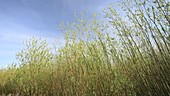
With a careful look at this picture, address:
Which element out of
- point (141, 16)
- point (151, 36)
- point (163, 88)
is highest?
point (141, 16)

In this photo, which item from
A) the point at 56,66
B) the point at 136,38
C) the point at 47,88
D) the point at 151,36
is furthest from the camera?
the point at 47,88

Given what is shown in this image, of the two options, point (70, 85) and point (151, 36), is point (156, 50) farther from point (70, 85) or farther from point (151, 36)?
point (70, 85)

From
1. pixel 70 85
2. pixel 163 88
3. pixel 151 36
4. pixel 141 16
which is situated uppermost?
pixel 141 16

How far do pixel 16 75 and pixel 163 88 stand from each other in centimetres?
497

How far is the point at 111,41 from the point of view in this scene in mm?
3559

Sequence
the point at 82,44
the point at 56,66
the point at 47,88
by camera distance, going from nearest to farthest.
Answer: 1. the point at 82,44
2. the point at 56,66
3. the point at 47,88

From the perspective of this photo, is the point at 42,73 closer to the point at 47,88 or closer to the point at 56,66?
the point at 47,88

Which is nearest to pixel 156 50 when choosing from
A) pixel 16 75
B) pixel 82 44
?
→ pixel 82 44

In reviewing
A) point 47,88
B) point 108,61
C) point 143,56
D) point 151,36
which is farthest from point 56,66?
point 151,36

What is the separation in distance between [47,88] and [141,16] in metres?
3.50

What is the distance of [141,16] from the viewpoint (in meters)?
2.83

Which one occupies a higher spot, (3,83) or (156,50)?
(3,83)

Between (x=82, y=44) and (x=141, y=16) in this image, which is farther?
(x=82, y=44)

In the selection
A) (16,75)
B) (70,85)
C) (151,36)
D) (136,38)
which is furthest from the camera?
(16,75)
